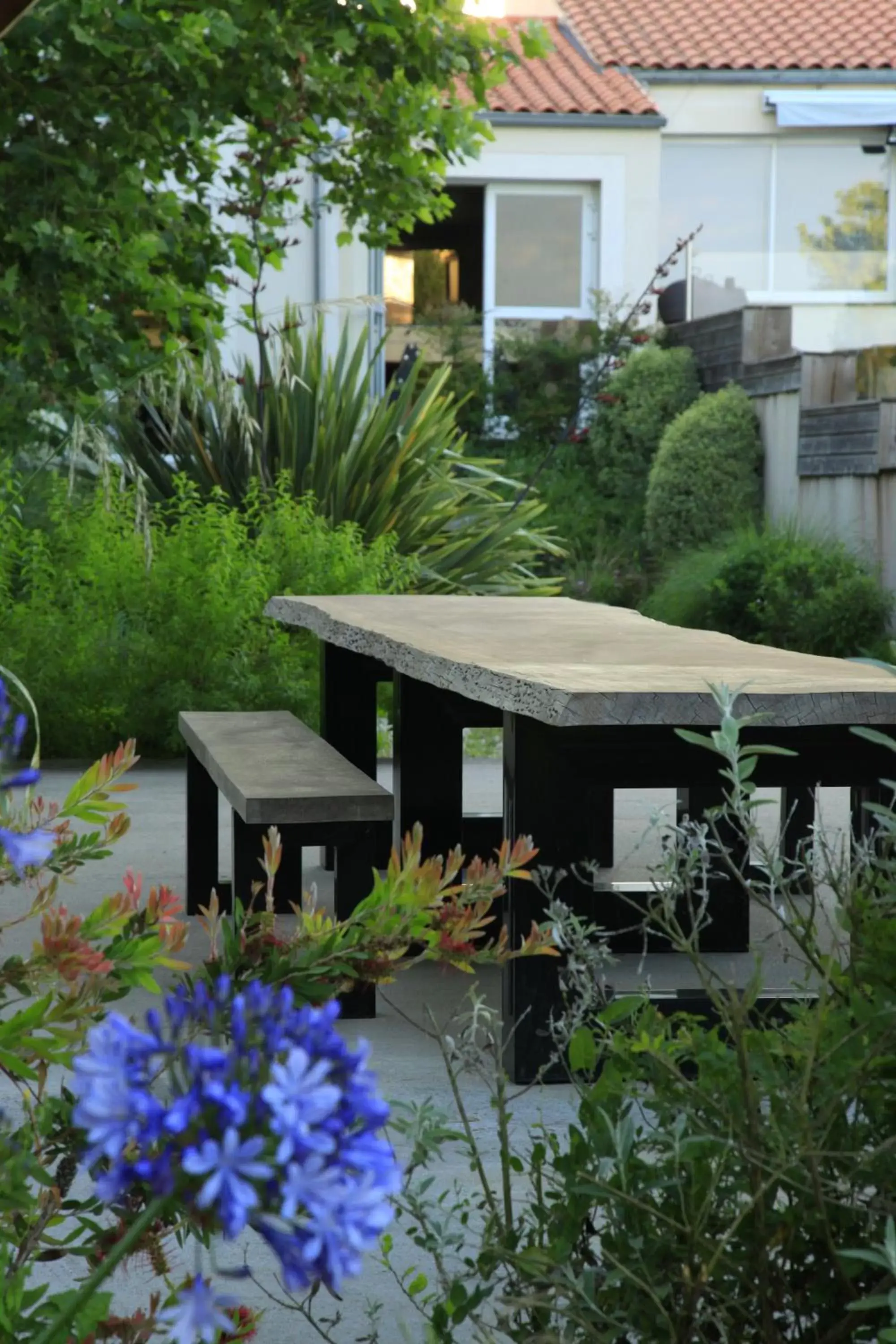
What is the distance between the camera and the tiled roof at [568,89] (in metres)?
18.5

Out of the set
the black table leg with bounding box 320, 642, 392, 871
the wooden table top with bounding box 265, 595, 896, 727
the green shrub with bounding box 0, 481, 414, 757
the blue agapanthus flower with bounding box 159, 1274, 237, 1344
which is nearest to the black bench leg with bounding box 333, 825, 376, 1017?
the wooden table top with bounding box 265, 595, 896, 727

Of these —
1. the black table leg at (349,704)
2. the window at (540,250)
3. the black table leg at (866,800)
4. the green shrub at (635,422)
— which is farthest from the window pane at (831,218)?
the black table leg at (866,800)

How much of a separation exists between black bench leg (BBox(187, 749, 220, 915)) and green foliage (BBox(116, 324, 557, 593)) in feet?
16.0

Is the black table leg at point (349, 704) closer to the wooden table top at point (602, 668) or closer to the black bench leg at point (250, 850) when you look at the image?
the wooden table top at point (602, 668)

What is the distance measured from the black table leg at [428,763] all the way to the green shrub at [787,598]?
20.7 ft

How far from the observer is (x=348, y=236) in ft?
25.6

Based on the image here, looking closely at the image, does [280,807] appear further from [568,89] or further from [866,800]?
[568,89]

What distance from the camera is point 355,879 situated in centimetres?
373

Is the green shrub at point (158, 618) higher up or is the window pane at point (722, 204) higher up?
the window pane at point (722, 204)

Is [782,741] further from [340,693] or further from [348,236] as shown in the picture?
[348,236]

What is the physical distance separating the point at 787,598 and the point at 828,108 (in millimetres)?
9790

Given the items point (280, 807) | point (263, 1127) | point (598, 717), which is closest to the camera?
point (263, 1127)

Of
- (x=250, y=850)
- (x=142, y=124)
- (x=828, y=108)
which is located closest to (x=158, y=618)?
(x=142, y=124)

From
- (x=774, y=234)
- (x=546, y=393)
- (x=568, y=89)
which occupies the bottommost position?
(x=546, y=393)
